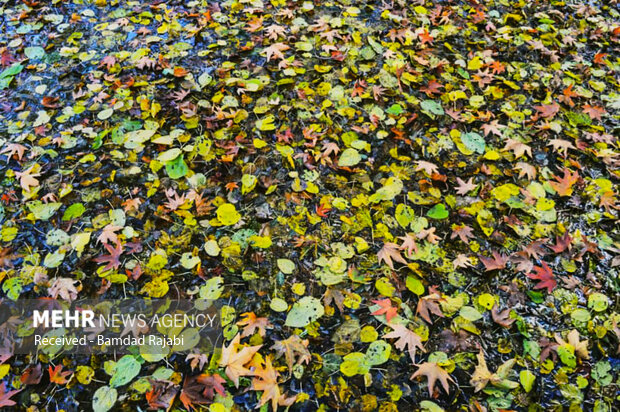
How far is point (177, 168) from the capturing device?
2594 mm

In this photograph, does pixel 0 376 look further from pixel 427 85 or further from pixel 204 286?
pixel 427 85

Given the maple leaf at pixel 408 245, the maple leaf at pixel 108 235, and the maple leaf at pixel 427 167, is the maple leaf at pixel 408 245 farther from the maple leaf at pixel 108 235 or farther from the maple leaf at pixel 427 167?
the maple leaf at pixel 108 235

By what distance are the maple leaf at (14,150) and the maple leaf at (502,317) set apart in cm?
300

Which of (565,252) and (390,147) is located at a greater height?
(390,147)

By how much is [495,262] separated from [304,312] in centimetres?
110

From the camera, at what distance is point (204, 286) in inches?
83.3

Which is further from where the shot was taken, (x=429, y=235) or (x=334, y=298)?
(x=429, y=235)

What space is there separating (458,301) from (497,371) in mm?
365

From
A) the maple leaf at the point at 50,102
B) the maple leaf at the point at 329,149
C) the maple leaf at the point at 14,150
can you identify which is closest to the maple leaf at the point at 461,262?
the maple leaf at the point at 329,149

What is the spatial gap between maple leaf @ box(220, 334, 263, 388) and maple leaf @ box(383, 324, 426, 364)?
0.65 meters

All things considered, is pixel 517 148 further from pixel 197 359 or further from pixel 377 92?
pixel 197 359

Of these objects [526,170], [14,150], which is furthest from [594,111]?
[14,150]

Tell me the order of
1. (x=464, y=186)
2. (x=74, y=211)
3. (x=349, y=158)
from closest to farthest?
1. (x=74, y=211)
2. (x=464, y=186)
3. (x=349, y=158)

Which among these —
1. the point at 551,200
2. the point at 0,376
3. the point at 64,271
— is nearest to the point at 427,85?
the point at 551,200
